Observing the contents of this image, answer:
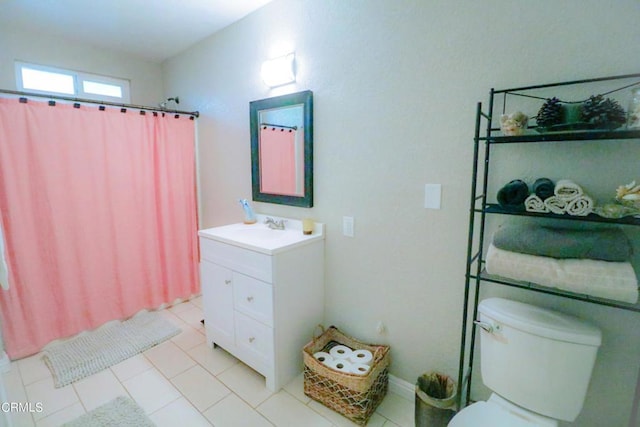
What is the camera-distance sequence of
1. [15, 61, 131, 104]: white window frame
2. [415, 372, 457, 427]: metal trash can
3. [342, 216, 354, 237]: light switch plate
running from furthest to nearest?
[15, 61, 131, 104]: white window frame → [342, 216, 354, 237]: light switch plate → [415, 372, 457, 427]: metal trash can

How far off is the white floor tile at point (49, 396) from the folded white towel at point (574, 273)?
2.36 m

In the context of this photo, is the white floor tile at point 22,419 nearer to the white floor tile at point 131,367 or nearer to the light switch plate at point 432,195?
the white floor tile at point 131,367

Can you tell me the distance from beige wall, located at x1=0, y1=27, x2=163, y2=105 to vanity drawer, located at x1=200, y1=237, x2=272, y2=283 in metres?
2.11

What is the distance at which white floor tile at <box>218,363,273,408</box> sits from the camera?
1731mm

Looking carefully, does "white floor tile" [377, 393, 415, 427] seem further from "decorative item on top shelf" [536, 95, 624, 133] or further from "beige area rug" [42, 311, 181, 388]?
"beige area rug" [42, 311, 181, 388]

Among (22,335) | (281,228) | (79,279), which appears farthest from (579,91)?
(22,335)

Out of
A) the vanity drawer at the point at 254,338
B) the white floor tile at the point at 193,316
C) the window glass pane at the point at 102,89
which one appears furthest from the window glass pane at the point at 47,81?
the vanity drawer at the point at 254,338

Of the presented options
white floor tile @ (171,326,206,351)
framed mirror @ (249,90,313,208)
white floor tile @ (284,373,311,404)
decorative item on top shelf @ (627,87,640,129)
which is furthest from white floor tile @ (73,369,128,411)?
decorative item on top shelf @ (627,87,640,129)

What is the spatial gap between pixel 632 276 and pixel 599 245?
12 cm

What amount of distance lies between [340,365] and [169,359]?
1.25 m

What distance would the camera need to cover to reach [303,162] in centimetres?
203

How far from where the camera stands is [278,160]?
2.21 m

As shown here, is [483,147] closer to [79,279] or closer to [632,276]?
[632,276]

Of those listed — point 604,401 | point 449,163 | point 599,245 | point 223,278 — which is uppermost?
point 449,163
